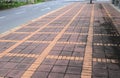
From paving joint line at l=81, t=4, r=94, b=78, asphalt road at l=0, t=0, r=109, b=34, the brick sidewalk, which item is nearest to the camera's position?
paving joint line at l=81, t=4, r=94, b=78

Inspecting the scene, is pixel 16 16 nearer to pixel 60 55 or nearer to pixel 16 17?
pixel 16 17

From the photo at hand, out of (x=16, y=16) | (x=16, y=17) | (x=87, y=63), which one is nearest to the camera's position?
(x=87, y=63)

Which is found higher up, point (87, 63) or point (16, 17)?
point (87, 63)

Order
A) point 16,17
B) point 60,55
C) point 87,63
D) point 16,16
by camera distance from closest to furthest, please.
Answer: point 87,63
point 60,55
point 16,17
point 16,16

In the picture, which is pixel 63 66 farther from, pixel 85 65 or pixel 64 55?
pixel 64 55

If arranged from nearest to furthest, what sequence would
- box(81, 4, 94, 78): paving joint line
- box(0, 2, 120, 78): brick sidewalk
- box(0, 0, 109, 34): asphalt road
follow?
box(81, 4, 94, 78): paving joint line → box(0, 2, 120, 78): brick sidewalk → box(0, 0, 109, 34): asphalt road

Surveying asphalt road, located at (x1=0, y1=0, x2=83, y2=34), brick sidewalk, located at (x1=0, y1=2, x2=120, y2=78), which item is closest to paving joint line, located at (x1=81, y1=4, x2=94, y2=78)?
brick sidewalk, located at (x1=0, y1=2, x2=120, y2=78)

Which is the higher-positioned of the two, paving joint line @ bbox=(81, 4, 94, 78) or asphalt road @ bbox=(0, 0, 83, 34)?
paving joint line @ bbox=(81, 4, 94, 78)

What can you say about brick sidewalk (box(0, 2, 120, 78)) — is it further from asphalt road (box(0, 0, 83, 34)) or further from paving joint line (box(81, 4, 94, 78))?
asphalt road (box(0, 0, 83, 34))

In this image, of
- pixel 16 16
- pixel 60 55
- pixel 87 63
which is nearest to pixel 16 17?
pixel 16 16

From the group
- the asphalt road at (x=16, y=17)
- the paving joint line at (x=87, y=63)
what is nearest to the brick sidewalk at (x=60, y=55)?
the paving joint line at (x=87, y=63)

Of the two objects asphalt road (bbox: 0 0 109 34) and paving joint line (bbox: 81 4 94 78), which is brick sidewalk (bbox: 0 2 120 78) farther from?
asphalt road (bbox: 0 0 109 34)

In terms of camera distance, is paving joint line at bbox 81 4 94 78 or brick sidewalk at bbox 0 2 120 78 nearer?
paving joint line at bbox 81 4 94 78

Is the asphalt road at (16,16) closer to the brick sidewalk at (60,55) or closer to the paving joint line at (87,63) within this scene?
the brick sidewalk at (60,55)
